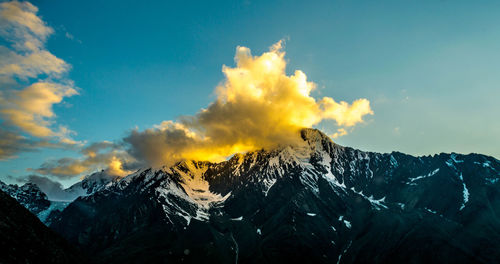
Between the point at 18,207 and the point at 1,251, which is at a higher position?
the point at 18,207

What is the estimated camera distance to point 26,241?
85812 millimetres

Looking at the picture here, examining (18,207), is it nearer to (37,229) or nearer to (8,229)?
(37,229)

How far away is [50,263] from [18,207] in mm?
A: 31775

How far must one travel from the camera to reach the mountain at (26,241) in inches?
3027

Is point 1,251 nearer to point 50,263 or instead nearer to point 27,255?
point 27,255

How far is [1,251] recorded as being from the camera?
7219cm

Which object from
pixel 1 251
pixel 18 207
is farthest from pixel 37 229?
pixel 1 251

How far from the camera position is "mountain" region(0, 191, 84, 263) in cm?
7688

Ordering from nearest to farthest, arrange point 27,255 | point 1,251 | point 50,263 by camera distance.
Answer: point 1,251 < point 27,255 < point 50,263

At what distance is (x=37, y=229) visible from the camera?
100188 millimetres

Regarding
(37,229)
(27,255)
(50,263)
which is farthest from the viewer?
(37,229)

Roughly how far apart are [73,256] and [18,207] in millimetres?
26451

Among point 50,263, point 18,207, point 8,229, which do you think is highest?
point 18,207

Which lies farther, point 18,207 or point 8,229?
point 18,207
